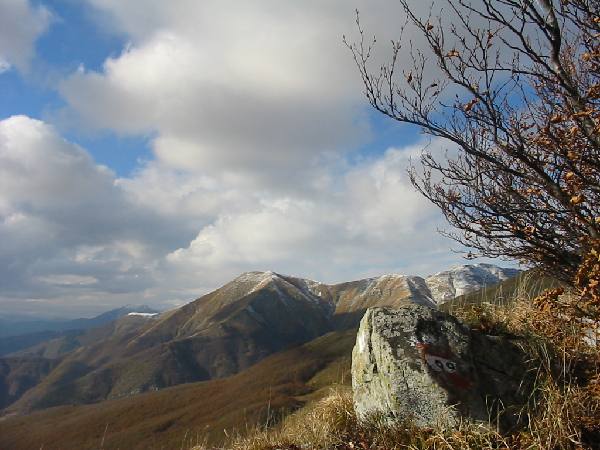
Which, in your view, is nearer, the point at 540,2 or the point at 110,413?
the point at 540,2

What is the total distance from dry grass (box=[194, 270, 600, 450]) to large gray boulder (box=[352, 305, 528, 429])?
22 cm

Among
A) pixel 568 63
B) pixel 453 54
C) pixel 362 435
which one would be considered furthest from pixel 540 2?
pixel 362 435

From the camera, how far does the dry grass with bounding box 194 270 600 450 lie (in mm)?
6340

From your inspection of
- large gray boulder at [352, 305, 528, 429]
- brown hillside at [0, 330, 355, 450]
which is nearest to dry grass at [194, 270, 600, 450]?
large gray boulder at [352, 305, 528, 429]

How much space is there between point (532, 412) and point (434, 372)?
59.0 inches

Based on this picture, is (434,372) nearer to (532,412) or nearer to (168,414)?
(532,412)

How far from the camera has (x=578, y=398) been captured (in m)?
6.65

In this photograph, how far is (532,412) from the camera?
276 inches

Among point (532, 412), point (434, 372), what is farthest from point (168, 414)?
point (532, 412)

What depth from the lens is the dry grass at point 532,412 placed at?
250 inches

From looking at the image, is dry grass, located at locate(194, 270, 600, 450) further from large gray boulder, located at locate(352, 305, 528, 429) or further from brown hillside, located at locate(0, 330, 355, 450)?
brown hillside, located at locate(0, 330, 355, 450)

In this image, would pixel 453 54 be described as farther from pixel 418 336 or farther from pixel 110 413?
pixel 110 413

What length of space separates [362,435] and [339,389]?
3514 mm

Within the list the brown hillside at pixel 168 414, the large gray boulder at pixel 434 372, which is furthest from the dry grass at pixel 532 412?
the brown hillside at pixel 168 414
